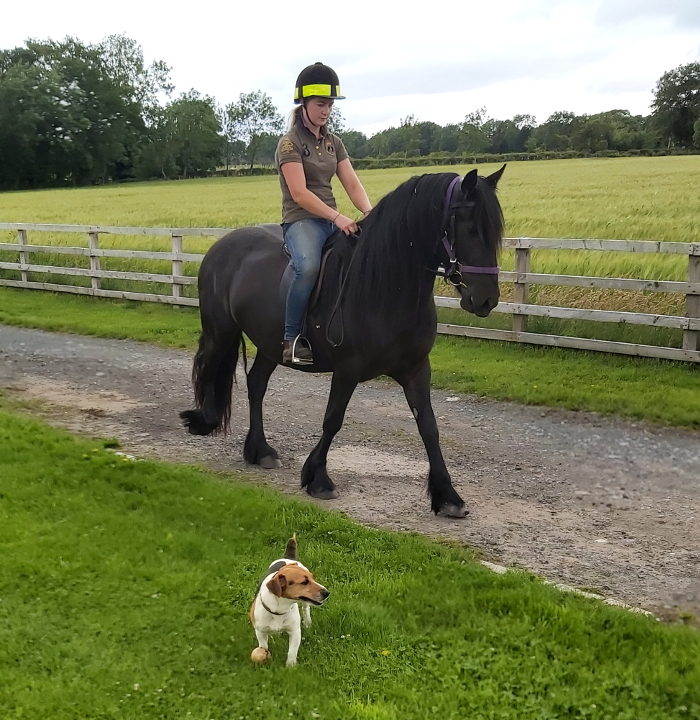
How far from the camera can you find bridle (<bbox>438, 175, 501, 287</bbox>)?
436cm

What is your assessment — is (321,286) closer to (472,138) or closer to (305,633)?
(305,633)

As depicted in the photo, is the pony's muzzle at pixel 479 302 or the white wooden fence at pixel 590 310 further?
the white wooden fence at pixel 590 310

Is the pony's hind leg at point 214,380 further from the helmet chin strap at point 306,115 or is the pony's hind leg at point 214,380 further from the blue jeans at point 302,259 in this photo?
the helmet chin strap at point 306,115

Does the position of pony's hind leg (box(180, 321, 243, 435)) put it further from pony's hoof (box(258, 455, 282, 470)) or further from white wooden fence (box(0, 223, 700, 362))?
white wooden fence (box(0, 223, 700, 362))

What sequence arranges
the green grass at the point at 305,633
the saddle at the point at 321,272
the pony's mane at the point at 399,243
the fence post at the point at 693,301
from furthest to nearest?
the fence post at the point at 693,301 < the saddle at the point at 321,272 < the pony's mane at the point at 399,243 < the green grass at the point at 305,633

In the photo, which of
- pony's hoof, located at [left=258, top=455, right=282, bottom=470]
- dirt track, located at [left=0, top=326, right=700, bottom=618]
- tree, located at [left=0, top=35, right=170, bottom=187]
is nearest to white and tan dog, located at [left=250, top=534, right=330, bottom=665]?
dirt track, located at [left=0, top=326, right=700, bottom=618]

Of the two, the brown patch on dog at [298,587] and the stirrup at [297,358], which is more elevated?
the stirrup at [297,358]

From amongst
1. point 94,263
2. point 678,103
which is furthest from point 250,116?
point 94,263

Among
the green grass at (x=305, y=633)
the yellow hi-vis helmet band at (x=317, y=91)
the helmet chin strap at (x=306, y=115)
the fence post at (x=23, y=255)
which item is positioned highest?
the yellow hi-vis helmet band at (x=317, y=91)

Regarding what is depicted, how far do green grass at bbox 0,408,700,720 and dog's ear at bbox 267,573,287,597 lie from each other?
15.7 inches

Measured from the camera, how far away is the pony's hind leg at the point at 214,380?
6.53 metres

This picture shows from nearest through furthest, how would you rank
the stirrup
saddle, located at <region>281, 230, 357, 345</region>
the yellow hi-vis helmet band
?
the yellow hi-vis helmet band < saddle, located at <region>281, 230, 357, 345</region> < the stirrup

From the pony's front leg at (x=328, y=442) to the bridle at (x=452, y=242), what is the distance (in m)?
1.17

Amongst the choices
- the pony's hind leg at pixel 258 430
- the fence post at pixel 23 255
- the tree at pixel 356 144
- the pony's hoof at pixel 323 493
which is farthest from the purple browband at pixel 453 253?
the tree at pixel 356 144
